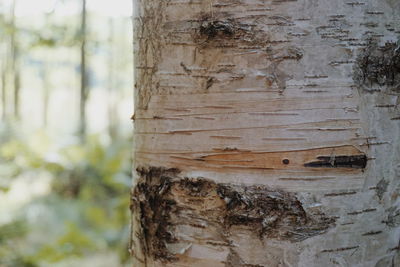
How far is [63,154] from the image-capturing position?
24.7ft

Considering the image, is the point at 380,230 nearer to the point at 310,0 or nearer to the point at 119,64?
the point at 310,0

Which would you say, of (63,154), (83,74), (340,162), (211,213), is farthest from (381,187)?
(63,154)

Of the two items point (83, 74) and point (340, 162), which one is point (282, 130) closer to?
point (340, 162)

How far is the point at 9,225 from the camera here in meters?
4.65

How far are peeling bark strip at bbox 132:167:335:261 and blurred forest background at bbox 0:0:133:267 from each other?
0.66 meters

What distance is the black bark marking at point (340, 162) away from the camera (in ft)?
2.05

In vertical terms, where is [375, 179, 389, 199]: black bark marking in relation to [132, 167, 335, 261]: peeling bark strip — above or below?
above

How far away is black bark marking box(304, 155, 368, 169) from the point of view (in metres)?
0.62

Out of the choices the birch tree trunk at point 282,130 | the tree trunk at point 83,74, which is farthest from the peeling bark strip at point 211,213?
the tree trunk at point 83,74

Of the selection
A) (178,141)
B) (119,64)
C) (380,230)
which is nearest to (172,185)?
(178,141)

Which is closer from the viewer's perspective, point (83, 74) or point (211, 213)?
point (211, 213)

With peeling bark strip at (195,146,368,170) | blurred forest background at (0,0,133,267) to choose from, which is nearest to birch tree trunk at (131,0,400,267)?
peeling bark strip at (195,146,368,170)

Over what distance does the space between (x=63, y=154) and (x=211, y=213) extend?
7.29 m

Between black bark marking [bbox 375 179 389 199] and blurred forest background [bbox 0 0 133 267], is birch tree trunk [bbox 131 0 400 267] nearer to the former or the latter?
black bark marking [bbox 375 179 389 199]
